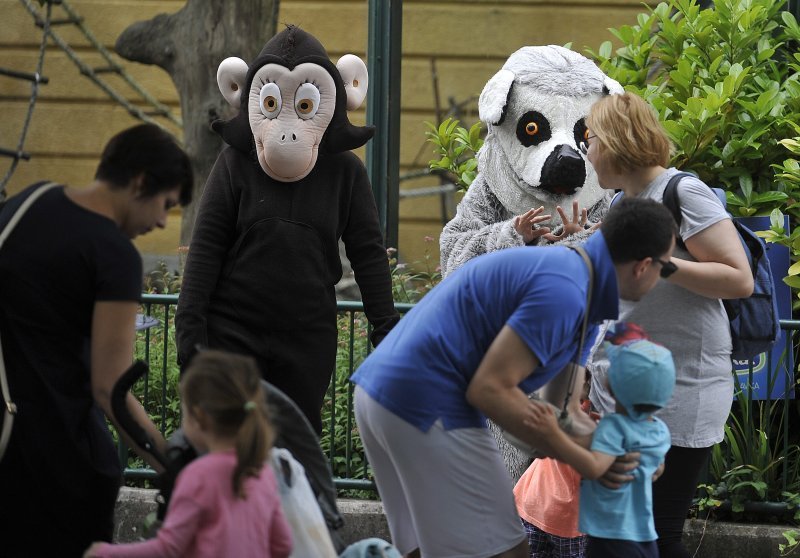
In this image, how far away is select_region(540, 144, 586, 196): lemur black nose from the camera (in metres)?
4.92

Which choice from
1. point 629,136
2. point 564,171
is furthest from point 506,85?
point 629,136

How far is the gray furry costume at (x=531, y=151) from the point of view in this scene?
495 centimetres

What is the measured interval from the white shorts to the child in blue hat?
0.67 feet

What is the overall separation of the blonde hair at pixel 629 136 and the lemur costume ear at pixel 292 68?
1.06 metres

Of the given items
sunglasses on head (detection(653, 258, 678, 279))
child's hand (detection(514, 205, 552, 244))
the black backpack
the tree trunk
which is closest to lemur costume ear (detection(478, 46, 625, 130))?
child's hand (detection(514, 205, 552, 244))

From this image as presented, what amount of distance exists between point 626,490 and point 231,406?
3.96ft

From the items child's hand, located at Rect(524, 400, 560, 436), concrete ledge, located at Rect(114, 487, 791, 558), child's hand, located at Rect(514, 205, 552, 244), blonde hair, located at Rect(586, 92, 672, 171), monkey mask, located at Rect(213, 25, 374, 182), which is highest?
monkey mask, located at Rect(213, 25, 374, 182)

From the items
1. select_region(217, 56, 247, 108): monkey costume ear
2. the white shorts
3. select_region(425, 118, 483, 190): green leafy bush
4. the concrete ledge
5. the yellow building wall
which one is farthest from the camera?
the yellow building wall

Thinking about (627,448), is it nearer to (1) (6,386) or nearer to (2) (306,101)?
(1) (6,386)

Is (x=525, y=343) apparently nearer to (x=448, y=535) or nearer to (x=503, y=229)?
(x=448, y=535)

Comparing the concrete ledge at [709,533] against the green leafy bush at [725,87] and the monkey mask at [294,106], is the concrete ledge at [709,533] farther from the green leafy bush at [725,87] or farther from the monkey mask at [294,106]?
the monkey mask at [294,106]

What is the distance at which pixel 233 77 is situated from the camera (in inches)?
192

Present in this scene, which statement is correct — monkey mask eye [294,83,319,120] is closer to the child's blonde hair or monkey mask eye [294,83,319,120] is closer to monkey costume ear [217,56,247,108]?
monkey costume ear [217,56,247,108]

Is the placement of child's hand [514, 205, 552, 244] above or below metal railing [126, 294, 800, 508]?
above
